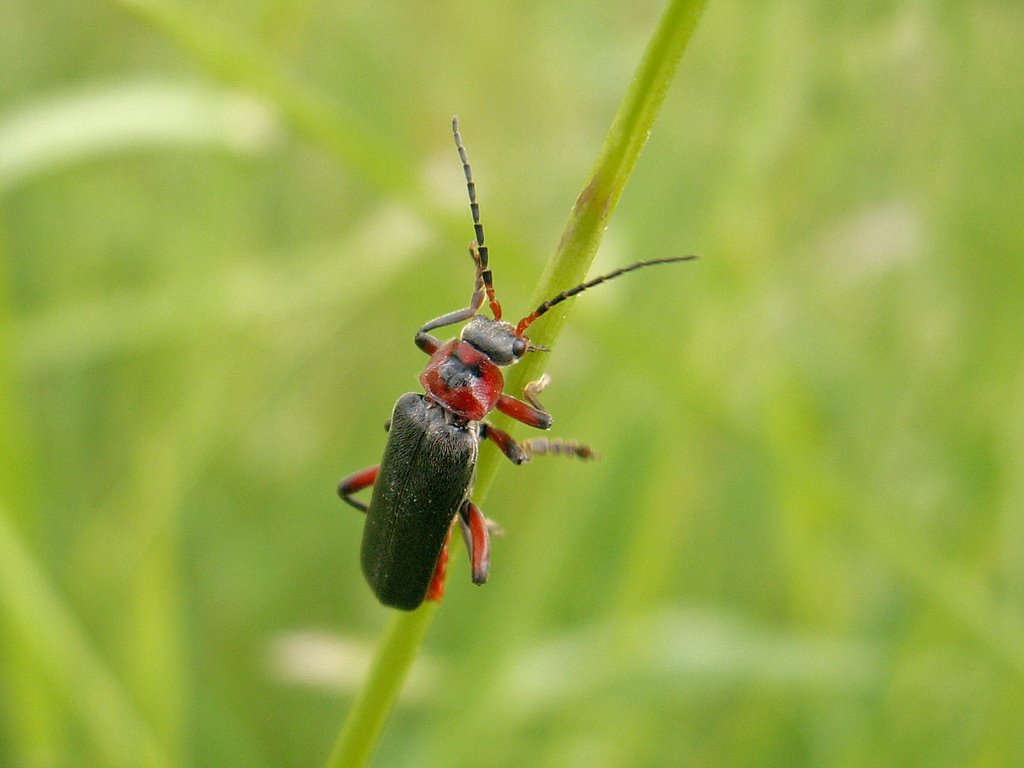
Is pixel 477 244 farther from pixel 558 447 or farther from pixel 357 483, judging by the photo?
pixel 357 483

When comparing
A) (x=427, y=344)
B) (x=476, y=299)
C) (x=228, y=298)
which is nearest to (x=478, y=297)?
(x=476, y=299)

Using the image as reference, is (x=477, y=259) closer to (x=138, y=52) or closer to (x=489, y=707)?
(x=489, y=707)

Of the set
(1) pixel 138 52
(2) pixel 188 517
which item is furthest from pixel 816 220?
(1) pixel 138 52

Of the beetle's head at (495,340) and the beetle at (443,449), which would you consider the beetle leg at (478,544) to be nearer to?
the beetle at (443,449)

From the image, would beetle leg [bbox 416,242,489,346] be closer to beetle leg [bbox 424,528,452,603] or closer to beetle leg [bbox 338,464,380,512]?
beetle leg [bbox 338,464,380,512]

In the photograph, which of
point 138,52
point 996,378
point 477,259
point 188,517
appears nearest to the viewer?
point 477,259
